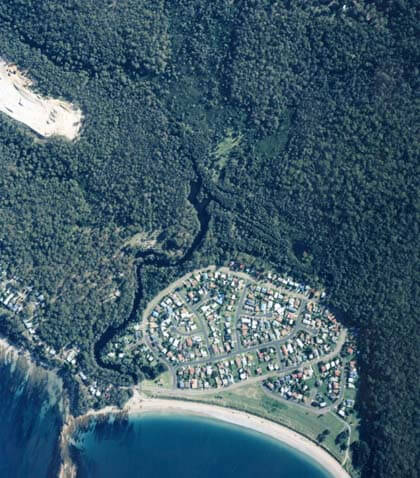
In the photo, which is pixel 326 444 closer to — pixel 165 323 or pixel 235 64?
pixel 165 323

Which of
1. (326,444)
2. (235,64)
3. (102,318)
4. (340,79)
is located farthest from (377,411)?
(235,64)

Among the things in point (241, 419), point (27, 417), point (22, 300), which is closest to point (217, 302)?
point (241, 419)

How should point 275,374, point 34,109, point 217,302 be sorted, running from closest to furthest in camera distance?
1. point 275,374
2. point 217,302
3. point 34,109

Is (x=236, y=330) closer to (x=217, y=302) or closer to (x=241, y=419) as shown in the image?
(x=217, y=302)

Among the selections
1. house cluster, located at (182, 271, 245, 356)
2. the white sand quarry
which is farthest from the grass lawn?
the white sand quarry

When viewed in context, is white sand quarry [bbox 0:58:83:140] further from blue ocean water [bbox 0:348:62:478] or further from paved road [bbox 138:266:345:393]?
blue ocean water [bbox 0:348:62:478]

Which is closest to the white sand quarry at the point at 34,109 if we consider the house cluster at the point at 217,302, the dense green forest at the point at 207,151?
the dense green forest at the point at 207,151
